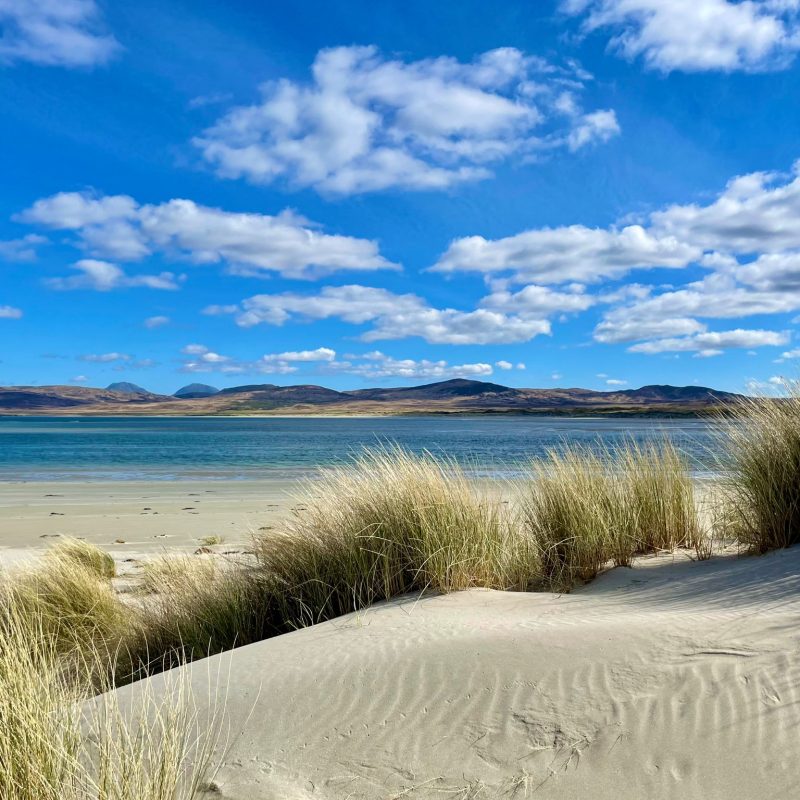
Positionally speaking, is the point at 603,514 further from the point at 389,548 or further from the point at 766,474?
the point at 389,548

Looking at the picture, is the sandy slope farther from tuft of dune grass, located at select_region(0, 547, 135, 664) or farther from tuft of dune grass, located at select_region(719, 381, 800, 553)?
tuft of dune grass, located at select_region(0, 547, 135, 664)

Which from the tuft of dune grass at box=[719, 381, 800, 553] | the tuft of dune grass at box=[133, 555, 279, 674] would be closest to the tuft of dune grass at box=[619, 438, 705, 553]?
the tuft of dune grass at box=[719, 381, 800, 553]

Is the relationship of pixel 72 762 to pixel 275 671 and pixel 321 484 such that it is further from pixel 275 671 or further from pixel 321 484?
pixel 321 484

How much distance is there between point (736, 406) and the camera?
23.6 ft

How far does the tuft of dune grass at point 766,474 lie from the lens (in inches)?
229

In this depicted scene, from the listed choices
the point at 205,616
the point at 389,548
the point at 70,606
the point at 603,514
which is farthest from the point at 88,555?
the point at 603,514

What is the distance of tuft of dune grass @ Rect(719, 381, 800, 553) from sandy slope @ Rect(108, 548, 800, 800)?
1439 millimetres

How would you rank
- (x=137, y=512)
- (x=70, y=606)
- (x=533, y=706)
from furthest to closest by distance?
1. (x=137, y=512)
2. (x=70, y=606)
3. (x=533, y=706)

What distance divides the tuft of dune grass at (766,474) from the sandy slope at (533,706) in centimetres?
144

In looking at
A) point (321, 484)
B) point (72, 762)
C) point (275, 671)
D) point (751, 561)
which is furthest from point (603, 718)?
point (321, 484)

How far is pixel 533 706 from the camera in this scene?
3.29 meters

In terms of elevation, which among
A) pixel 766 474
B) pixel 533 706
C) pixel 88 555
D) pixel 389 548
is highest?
pixel 766 474

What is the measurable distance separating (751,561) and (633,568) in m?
0.96

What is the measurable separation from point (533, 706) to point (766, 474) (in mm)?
3885
